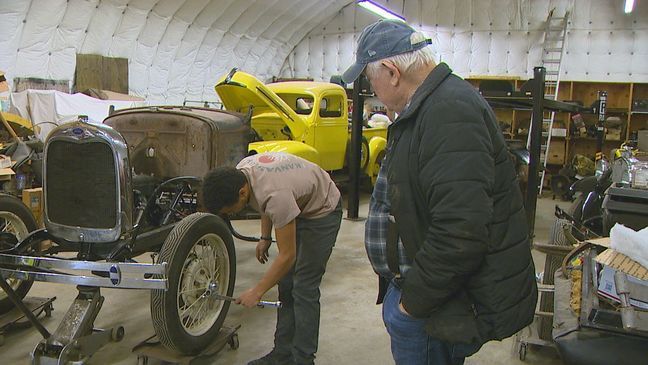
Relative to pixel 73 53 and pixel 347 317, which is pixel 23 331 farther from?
pixel 73 53

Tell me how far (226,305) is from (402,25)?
2610 mm

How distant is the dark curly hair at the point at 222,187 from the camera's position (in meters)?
2.76

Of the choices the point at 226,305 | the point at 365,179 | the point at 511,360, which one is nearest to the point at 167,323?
the point at 226,305

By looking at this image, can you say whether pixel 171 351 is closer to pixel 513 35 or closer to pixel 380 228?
pixel 380 228

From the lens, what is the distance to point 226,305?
12.3ft

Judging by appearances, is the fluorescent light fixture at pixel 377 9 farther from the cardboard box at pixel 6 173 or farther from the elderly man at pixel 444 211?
the elderly man at pixel 444 211

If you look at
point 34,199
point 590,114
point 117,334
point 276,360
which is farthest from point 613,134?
point 117,334

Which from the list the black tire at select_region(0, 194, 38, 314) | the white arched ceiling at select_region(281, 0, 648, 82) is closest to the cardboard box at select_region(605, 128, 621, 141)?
the white arched ceiling at select_region(281, 0, 648, 82)

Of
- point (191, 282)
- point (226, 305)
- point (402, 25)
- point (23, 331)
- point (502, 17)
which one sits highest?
point (502, 17)

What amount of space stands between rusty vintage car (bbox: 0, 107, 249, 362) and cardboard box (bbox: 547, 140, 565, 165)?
32.5ft

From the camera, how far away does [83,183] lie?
341 cm

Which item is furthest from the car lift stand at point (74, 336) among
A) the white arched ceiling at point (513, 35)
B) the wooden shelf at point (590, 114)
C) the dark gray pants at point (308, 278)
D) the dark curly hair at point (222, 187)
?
the wooden shelf at point (590, 114)

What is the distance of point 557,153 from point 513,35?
301 cm

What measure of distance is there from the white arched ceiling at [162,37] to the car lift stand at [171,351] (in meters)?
6.09
